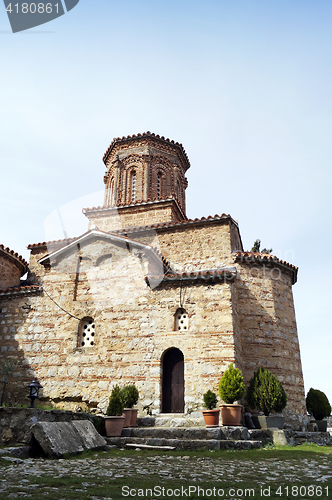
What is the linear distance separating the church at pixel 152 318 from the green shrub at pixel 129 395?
311 millimetres

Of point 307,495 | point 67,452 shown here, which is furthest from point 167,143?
point 307,495

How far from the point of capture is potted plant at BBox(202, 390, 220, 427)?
24.0 ft

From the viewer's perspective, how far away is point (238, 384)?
25.3 feet

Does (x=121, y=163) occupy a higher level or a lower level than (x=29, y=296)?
higher

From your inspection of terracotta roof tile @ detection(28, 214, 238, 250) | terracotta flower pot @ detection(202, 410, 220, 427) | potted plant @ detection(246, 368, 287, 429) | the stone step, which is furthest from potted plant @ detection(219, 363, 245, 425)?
terracotta roof tile @ detection(28, 214, 238, 250)

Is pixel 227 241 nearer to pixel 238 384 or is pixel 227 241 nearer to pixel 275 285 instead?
pixel 275 285

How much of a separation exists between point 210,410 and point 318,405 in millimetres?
5675

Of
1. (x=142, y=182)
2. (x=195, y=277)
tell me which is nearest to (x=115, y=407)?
(x=195, y=277)

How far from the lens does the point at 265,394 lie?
9070mm

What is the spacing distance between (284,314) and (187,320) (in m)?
3.66

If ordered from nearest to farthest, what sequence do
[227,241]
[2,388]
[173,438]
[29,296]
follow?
[173,438]
[2,388]
[29,296]
[227,241]

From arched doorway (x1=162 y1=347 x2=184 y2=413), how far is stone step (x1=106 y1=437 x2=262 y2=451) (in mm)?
2183

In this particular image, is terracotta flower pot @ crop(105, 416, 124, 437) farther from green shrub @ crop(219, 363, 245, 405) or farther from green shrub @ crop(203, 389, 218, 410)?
green shrub @ crop(219, 363, 245, 405)

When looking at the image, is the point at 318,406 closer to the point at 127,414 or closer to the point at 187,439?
the point at 187,439
